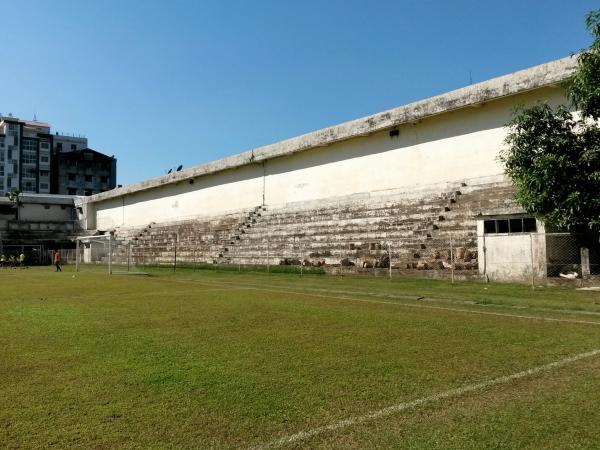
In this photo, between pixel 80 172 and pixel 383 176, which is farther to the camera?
pixel 80 172

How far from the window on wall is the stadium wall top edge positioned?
5.14m

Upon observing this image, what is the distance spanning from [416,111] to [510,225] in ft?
28.1

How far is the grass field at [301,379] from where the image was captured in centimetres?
367

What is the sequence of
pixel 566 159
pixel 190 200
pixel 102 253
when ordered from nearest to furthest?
1. pixel 566 159
2. pixel 190 200
3. pixel 102 253

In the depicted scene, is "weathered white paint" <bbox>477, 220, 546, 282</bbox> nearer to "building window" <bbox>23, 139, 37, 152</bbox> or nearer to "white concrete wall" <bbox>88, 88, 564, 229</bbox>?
"white concrete wall" <bbox>88, 88, 564, 229</bbox>

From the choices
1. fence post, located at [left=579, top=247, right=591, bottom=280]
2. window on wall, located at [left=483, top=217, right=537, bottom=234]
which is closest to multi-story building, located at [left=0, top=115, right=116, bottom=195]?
window on wall, located at [left=483, top=217, right=537, bottom=234]

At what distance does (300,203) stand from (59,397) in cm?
2507

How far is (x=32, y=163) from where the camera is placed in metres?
98.1

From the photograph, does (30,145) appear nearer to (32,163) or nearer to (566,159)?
(32,163)

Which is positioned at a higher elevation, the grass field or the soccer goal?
the soccer goal

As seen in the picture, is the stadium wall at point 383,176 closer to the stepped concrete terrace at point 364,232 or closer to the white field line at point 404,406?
the stepped concrete terrace at point 364,232

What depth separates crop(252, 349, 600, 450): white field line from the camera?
3588 mm

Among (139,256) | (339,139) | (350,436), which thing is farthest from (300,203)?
(350,436)

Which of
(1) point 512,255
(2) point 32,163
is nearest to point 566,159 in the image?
(1) point 512,255
